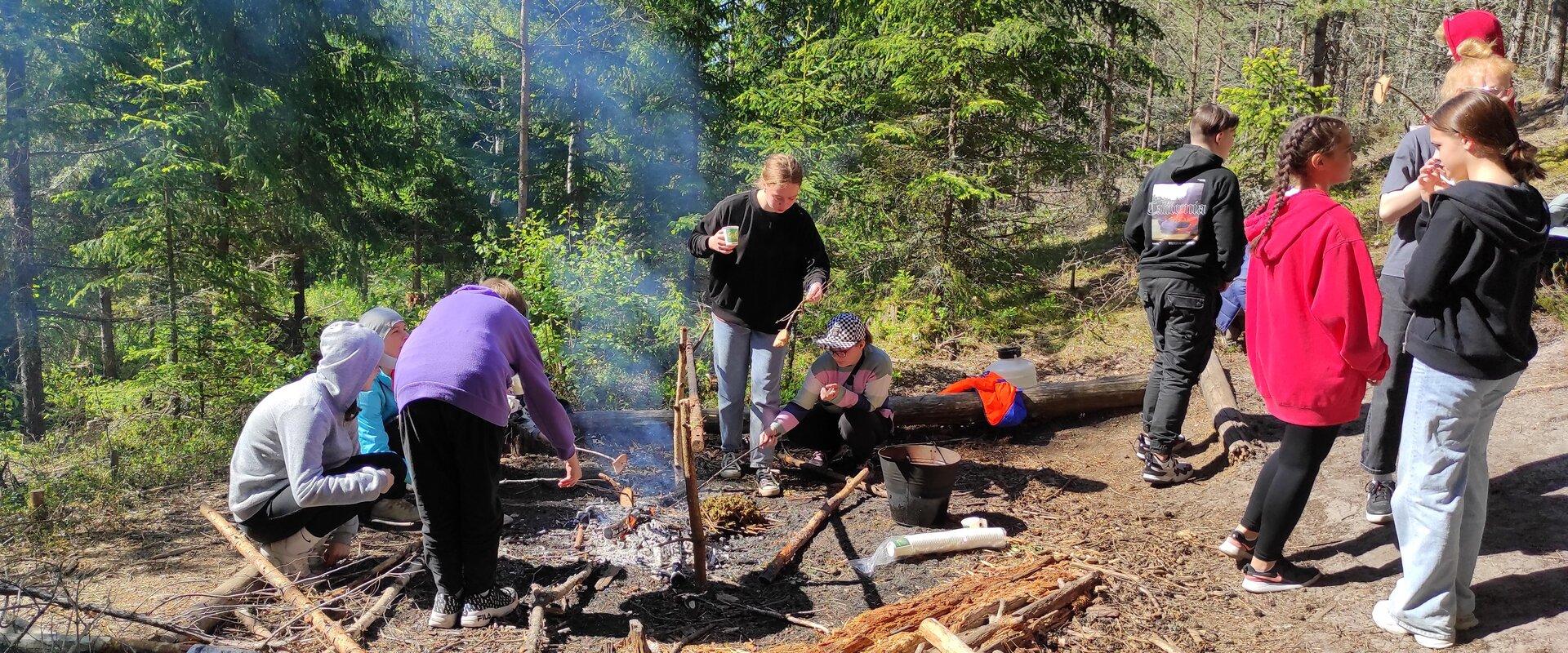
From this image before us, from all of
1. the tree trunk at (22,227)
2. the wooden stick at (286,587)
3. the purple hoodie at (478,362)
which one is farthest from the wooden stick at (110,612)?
the tree trunk at (22,227)

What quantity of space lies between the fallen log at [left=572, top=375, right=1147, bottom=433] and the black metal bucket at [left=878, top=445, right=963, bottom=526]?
1581 mm

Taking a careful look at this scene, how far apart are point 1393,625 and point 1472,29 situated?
257 centimetres

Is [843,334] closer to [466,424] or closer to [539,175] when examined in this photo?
[466,424]

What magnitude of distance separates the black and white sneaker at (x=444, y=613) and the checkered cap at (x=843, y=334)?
234 centimetres

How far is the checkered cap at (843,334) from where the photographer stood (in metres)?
4.99

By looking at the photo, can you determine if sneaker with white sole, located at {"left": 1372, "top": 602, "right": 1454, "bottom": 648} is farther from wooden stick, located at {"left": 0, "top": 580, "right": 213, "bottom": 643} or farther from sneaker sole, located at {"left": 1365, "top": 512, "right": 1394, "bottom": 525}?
wooden stick, located at {"left": 0, "top": 580, "right": 213, "bottom": 643}

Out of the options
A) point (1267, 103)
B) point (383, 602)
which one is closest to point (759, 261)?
point (383, 602)

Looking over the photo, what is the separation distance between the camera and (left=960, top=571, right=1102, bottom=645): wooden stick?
329 cm

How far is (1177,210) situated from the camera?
4.59 m

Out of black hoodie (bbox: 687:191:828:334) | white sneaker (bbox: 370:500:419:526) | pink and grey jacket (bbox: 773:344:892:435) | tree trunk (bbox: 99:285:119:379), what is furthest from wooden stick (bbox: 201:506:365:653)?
tree trunk (bbox: 99:285:119:379)

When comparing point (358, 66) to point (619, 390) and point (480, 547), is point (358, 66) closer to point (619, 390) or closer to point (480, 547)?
point (619, 390)

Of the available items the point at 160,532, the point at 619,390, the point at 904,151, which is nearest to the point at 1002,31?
the point at 904,151

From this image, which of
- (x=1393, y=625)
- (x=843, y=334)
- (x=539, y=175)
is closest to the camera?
(x=1393, y=625)

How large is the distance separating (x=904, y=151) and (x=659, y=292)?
123 inches
